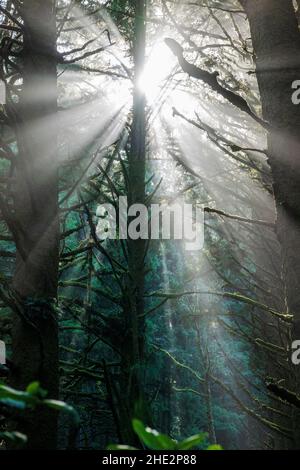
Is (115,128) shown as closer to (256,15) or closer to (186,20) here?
(186,20)

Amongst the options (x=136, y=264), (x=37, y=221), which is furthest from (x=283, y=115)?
(x=37, y=221)

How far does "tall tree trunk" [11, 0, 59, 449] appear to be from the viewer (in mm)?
2738

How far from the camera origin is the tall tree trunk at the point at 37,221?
2.74 metres

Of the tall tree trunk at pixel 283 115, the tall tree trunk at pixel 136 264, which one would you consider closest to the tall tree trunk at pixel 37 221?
the tall tree trunk at pixel 136 264

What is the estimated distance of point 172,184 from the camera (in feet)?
35.1

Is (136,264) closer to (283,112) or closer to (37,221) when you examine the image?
(37,221)

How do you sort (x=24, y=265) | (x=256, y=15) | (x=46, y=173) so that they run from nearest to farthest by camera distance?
(x=256, y=15) < (x=24, y=265) < (x=46, y=173)

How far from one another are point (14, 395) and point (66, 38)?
9.36 meters

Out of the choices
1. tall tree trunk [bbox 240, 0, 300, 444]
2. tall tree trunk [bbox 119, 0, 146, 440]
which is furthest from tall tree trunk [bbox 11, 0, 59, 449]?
tall tree trunk [bbox 240, 0, 300, 444]

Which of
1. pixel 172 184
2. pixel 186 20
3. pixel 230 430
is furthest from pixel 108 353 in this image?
pixel 186 20

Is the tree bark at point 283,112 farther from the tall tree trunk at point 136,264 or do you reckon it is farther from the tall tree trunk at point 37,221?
the tall tree trunk at point 37,221

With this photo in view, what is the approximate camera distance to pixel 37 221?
325 cm

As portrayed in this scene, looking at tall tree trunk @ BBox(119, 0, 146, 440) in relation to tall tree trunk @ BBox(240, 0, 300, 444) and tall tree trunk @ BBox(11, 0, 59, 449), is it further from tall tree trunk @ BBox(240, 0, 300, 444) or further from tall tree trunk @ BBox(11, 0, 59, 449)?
tall tree trunk @ BBox(240, 0, 300, 444)

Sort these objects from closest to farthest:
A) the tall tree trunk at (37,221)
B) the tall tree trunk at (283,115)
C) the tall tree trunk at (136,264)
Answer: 1. the tall tree trunk at (283,115)
2. the tall tree trunk at (136,264)
3. the tall tree trunk at (37,221)
